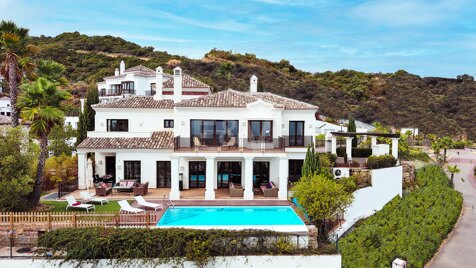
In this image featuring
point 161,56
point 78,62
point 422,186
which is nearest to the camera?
point 422,186

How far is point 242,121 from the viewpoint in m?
25.5

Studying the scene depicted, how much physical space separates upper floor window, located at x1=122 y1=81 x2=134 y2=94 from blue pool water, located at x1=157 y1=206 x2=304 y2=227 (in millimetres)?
26113

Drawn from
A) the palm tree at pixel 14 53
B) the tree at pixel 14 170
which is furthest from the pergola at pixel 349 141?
the palm tree at pixel 14 53

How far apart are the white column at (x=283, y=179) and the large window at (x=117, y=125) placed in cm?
1244

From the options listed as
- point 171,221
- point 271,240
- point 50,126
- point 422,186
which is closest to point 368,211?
point 422,186

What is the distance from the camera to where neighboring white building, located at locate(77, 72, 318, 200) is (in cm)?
2459

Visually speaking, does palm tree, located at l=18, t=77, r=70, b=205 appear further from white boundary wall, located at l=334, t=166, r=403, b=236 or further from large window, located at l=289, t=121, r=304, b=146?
white boundary wall, located at l=334, t=166, r=403, b=236

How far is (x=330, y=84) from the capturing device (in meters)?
95.4

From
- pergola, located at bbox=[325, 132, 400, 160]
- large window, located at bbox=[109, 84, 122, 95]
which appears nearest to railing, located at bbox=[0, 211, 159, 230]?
pergola, located at bbox=[325, 132, 400, 160]

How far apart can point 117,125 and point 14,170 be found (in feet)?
33.6

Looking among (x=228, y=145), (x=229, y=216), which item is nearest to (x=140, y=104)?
(x=228, y=145)

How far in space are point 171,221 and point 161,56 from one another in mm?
78434

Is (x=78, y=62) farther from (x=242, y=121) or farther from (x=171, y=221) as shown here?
(x=171, y=221)

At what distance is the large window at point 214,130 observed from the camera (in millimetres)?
25656
